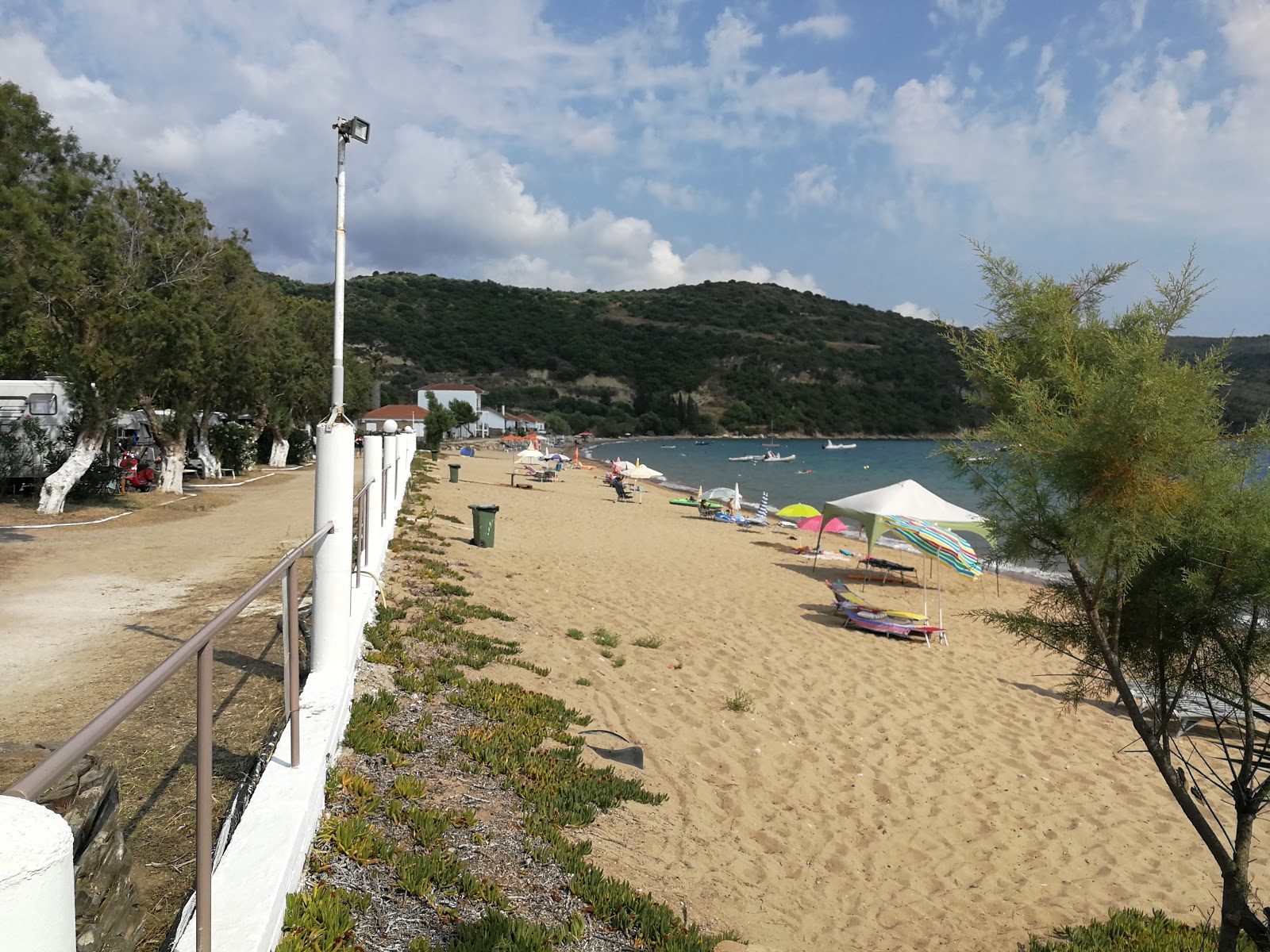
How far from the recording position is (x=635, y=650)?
888 centimetres

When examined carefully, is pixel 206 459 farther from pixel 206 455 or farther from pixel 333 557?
pixel 333 557

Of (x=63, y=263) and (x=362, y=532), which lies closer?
(x=362, y=532)

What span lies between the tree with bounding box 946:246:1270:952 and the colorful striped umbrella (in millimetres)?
9684

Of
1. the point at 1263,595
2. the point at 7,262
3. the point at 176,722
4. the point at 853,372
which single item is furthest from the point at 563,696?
the point at 853,372

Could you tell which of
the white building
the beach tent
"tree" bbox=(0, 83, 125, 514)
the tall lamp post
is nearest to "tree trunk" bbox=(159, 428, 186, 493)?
"tree" bbox=(0, 83, 125, 514)

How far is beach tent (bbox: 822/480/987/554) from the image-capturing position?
1508 cm

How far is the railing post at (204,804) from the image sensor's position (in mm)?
2154

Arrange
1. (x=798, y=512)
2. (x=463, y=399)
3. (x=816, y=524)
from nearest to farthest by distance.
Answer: (x=816, y=524)
(x=798, y=512)
(x=463, y=399)

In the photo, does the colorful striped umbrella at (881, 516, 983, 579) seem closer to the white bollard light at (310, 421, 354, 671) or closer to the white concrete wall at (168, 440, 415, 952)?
the white bollard light at (310, 421, 354, 671)

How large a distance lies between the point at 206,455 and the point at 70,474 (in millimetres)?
8659

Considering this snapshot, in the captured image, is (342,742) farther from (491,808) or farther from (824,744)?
(824,744)

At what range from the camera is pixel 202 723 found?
2.21 metres

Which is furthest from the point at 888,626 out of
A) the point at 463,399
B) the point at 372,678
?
the point at 463,399

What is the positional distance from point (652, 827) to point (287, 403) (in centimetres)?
3072
